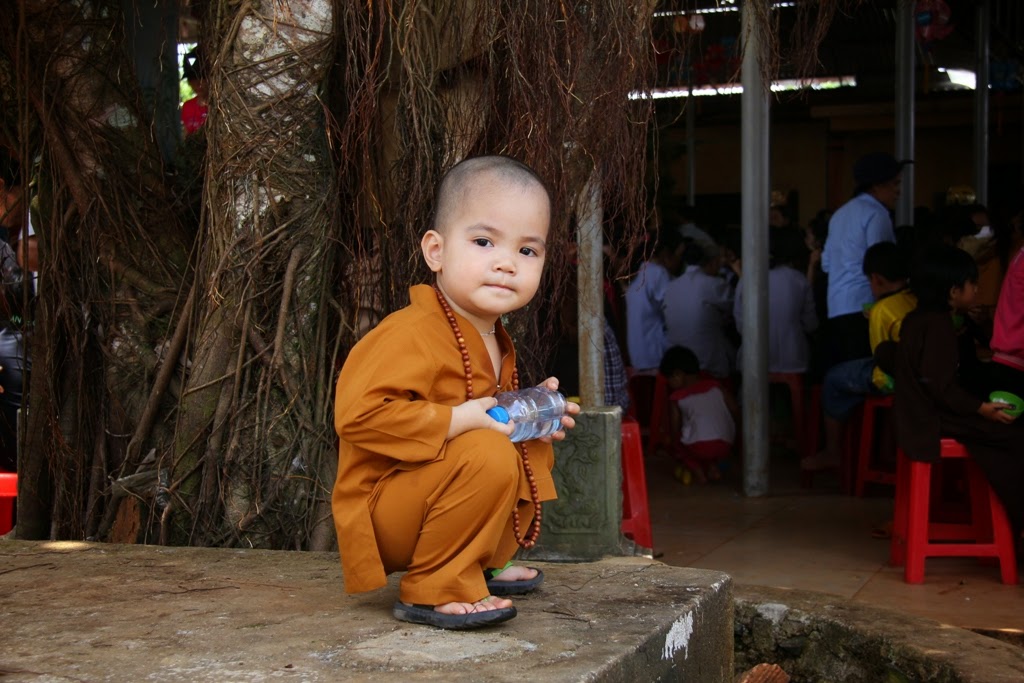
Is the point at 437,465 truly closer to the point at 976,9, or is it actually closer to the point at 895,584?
the point at 895,584

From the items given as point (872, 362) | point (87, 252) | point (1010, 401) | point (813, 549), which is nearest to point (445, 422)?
point (87, 252)

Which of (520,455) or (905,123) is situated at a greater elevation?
(905,123)

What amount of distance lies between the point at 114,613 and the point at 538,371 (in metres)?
1.65

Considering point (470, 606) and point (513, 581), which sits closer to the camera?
point (470, 606)

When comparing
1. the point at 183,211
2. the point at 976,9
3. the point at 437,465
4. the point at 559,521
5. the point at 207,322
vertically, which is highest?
the point at 976,9

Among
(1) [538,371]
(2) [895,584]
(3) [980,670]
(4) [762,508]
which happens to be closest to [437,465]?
(1) [538,371]

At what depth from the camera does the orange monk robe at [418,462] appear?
2.53m

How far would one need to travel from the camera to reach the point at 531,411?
274 cm

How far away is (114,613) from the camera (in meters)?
2.86

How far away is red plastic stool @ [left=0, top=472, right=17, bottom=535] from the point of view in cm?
475

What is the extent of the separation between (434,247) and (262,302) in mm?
1298

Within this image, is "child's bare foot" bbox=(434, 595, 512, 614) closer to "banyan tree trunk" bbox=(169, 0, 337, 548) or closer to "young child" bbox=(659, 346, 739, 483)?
"banyan tree trunk" bbox=(169, 0, 337, 548)

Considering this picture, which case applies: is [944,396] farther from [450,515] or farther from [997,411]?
[450,515]

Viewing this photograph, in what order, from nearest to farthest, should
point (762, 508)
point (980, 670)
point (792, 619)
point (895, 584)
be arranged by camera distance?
point (980, 670) < point (792, 619) < point (895, 584) < point (762, 508)
